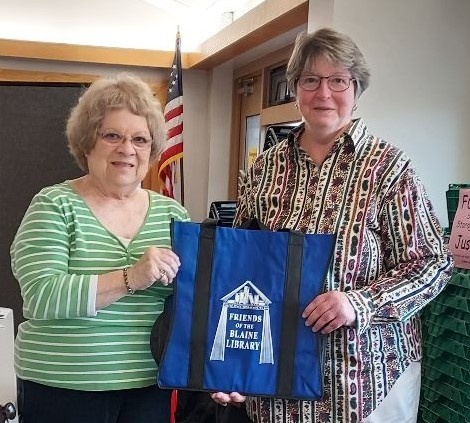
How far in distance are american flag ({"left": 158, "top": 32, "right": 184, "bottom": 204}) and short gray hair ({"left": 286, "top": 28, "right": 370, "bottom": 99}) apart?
2415mm

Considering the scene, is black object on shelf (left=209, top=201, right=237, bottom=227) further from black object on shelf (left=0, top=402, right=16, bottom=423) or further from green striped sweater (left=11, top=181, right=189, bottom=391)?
black object on shelf (left=0, top=402, right=16, bottom=423)

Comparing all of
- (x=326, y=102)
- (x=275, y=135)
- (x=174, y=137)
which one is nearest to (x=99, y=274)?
(x=326, y=102)

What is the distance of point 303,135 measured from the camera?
1.38 metres

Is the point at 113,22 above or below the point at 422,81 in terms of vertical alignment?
above

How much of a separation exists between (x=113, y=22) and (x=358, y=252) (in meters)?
3.08

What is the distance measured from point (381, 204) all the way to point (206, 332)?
0.44 m

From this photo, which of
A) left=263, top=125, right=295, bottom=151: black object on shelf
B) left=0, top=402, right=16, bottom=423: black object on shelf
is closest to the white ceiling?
left=263, top=125, right=295, bottom=151: black object on shelf

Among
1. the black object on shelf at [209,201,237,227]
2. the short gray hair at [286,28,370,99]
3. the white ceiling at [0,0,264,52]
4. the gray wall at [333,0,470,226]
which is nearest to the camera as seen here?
the short gray hair at [286,28,370,99]

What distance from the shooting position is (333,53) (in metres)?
1.26

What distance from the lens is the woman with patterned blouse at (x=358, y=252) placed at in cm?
118

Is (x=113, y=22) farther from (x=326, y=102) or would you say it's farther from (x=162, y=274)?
(x=162, y=274)

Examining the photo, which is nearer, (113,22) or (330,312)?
(330,312)

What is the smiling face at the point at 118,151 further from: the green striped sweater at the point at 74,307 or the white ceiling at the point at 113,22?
the white ceiling at the point at 113,22

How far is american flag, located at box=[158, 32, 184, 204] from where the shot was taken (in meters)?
3.69
